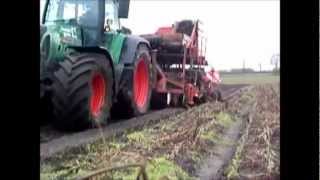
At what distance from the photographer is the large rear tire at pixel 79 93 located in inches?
60.2

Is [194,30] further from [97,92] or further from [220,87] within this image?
[97,92]

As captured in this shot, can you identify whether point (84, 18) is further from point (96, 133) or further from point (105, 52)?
point (96, 133)

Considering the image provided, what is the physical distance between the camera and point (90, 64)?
1.57m

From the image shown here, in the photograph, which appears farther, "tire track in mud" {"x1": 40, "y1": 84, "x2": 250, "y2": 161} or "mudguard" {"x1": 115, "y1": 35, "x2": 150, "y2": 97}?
"mudguard" {"x1": 115, "y1": 35, "x2": 150, "y2": 97}

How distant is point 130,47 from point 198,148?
0.38 meters

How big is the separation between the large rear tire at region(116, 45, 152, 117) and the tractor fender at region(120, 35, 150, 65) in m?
0.01

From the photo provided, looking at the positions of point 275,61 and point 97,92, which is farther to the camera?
point 97,92

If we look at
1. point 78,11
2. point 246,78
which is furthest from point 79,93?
point 246,78

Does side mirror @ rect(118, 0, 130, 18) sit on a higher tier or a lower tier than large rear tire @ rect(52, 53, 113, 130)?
higher

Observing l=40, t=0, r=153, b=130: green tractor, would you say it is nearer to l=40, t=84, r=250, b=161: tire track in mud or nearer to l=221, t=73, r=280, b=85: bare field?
l=40, t=84, r=250, b=161: tire track in mud

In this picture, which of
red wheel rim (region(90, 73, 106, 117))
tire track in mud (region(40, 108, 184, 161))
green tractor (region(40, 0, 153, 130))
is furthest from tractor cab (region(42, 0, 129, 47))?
tire track in mud (region(40, 108, 184, 161))

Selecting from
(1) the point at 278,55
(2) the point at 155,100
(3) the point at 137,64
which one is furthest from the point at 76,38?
(1) the point at 278,55

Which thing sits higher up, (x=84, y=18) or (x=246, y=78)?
(x=84, y=18)

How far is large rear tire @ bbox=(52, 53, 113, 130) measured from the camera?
1528 mm
